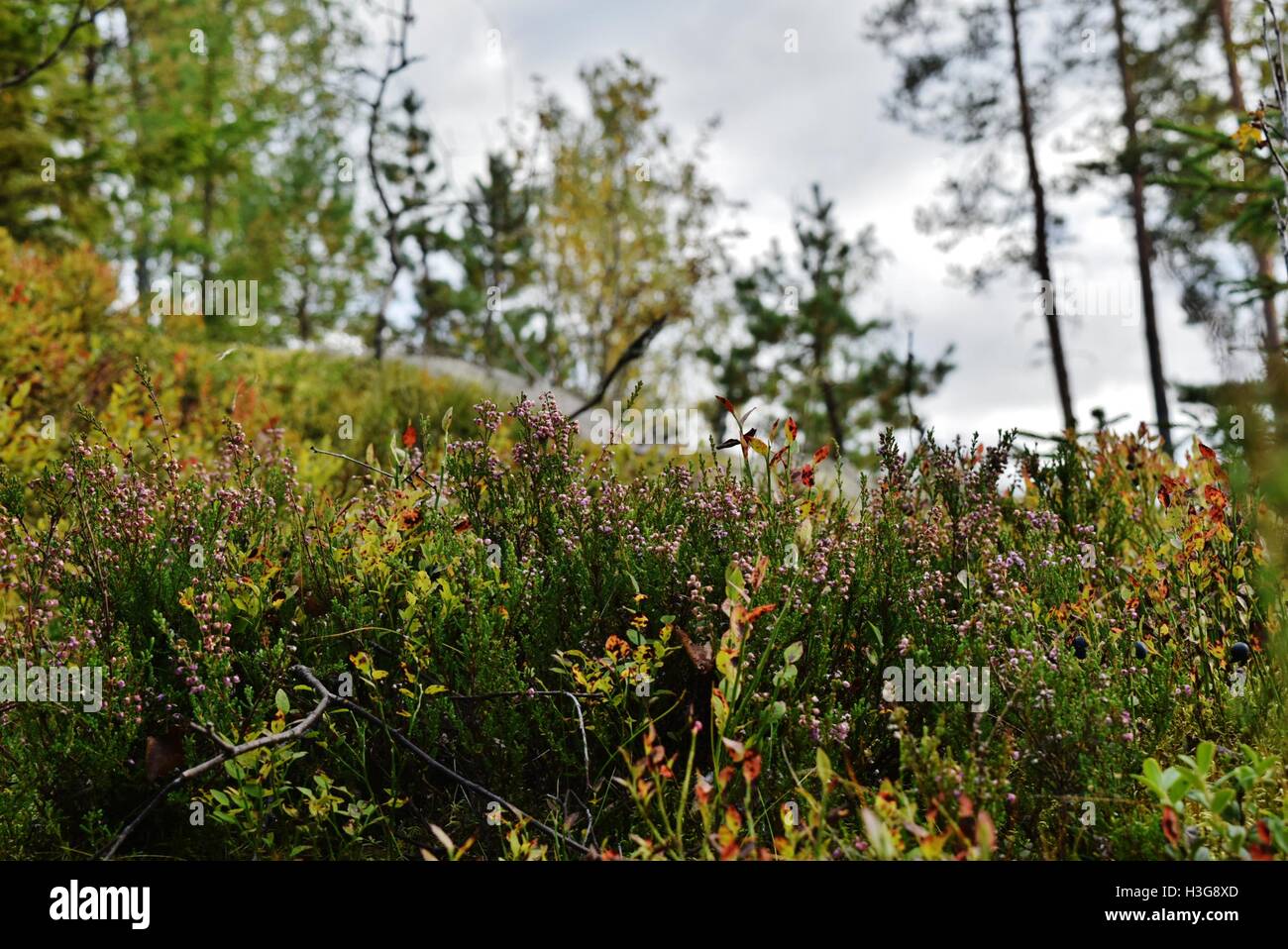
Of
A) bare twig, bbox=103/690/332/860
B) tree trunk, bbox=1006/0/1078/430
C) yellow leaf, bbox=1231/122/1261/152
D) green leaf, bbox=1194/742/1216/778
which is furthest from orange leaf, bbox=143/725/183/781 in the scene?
tree trunk, bbox=1006/0/1078/430

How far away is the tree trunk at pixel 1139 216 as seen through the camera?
48.3 ft

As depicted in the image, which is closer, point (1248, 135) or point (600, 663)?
point (600, 663)

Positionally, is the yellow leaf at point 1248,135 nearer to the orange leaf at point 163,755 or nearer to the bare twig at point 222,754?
the bare twig at point 222,754

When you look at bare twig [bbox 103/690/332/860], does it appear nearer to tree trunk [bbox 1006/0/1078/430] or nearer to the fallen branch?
the fallen branch

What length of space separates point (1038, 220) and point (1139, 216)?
2197mm

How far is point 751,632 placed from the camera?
2.86 meters

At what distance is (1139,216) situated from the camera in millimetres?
16312

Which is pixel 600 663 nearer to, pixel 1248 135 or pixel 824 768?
pixel 824 768

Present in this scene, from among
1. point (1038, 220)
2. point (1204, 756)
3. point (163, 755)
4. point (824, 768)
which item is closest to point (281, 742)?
point (163, 755)

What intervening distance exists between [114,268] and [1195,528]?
11716mm

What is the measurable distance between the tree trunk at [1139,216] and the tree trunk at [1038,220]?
1324mm
